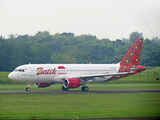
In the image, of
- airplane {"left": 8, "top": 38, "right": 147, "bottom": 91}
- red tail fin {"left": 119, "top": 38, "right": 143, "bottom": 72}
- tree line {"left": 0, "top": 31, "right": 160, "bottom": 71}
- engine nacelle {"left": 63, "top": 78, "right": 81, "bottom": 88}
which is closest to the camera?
engine nacelle {"left": 63, "top": 78, "right": 81, "bottom": 88}

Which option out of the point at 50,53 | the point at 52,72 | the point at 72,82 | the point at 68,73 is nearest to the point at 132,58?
the point at 68,73

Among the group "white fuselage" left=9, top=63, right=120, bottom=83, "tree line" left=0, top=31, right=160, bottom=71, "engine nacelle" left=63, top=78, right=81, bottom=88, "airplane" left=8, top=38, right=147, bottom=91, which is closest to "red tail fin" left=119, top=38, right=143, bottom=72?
"airplane" left=8, top=38, right=147, bottom=91

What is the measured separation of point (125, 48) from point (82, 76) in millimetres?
65351

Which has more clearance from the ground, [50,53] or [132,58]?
[50,53]

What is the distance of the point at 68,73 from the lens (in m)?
56.9

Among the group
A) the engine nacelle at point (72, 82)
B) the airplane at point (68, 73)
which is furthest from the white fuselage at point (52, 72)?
the engine nacelle at point (72, 82)

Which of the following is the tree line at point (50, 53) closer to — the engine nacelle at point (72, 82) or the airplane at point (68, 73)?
the airplane at point (68, 73)

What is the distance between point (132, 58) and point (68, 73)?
47.7 feet

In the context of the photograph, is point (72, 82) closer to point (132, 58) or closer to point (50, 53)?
point (132, 58)

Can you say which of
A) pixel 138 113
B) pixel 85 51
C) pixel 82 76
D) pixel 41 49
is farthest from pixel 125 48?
pixel 138 113

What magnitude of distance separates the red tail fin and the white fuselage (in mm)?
3203

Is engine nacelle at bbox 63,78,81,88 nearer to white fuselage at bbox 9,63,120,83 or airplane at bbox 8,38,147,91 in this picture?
airplane at bbox 8,38,147,91

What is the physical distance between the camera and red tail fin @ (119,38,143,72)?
6228 cm

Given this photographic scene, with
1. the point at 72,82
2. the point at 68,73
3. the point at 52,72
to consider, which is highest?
the point at 52,72
